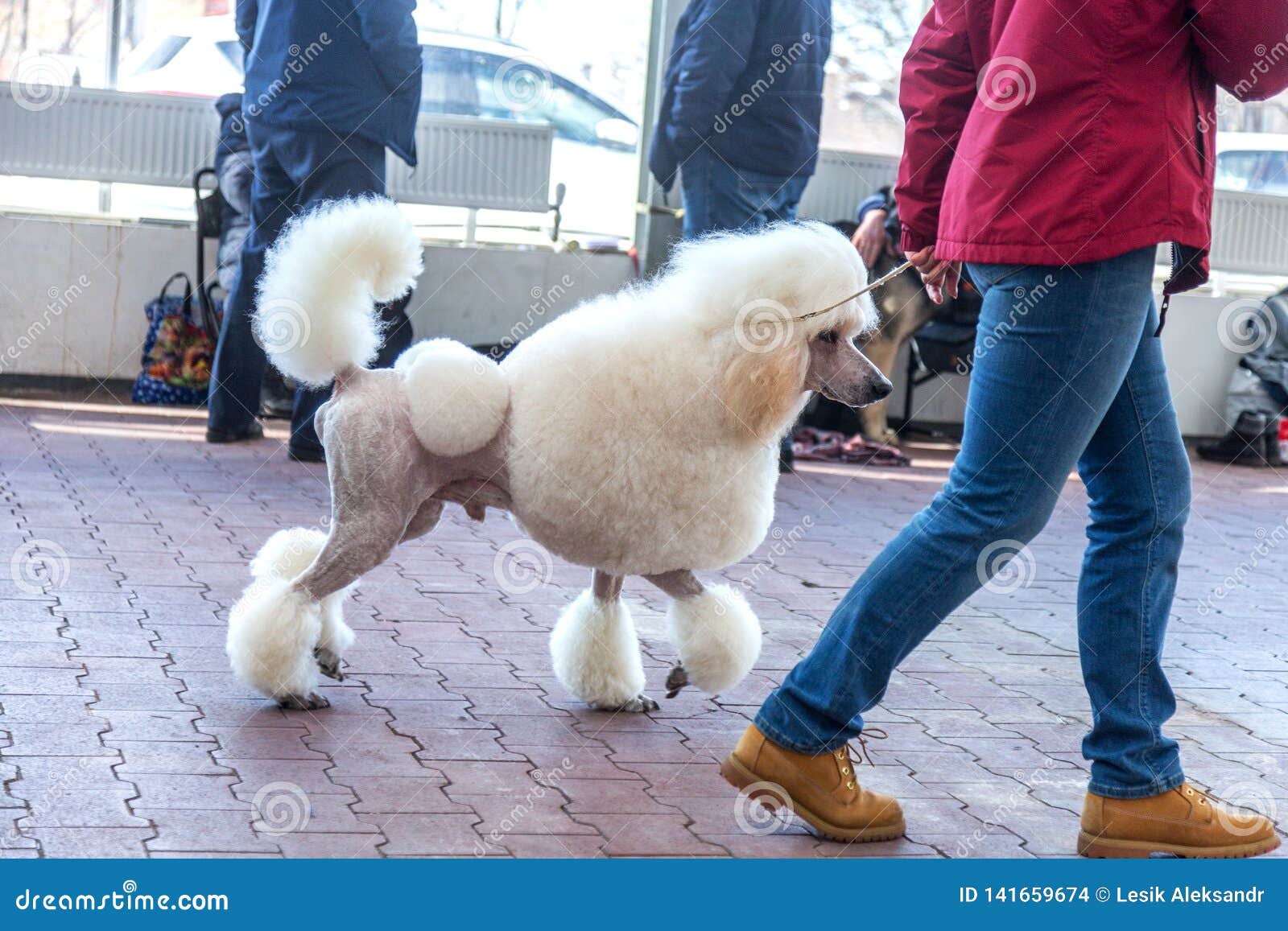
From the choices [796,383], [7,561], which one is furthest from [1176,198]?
[7,561]

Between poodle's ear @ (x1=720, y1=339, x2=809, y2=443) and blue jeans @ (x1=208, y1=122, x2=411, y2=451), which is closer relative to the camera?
poodle's ear @ (x1=720, y1=339, x2=809, y2=443)

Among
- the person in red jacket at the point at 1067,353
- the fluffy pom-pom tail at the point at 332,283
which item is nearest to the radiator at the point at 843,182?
the fluffy pom-pom tail at the point at 332,283

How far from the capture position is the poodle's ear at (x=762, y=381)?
10.3ft

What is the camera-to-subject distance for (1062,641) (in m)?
4.71

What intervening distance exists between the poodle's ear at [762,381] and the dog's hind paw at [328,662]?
118cm

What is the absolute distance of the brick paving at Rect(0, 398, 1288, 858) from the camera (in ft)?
9.31

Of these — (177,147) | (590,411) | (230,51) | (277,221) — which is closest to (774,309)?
(590,411)

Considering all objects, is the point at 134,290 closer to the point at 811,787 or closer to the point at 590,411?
the point at 590,411

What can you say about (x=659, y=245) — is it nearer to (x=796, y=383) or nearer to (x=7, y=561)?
(x=7, y=561)

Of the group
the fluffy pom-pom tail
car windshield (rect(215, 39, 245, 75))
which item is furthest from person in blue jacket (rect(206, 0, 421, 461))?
the fluffy pom-pom tail

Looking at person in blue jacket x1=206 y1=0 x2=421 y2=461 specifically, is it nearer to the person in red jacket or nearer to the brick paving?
the brick paving

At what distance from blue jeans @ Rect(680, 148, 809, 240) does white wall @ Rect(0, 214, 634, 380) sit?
1825 mm

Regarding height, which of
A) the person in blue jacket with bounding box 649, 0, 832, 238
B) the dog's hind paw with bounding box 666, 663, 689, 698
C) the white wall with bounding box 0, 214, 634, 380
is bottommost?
the dog's hind paw with bounding box 666, 663, 689, 698

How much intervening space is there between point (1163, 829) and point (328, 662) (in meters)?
1.94
